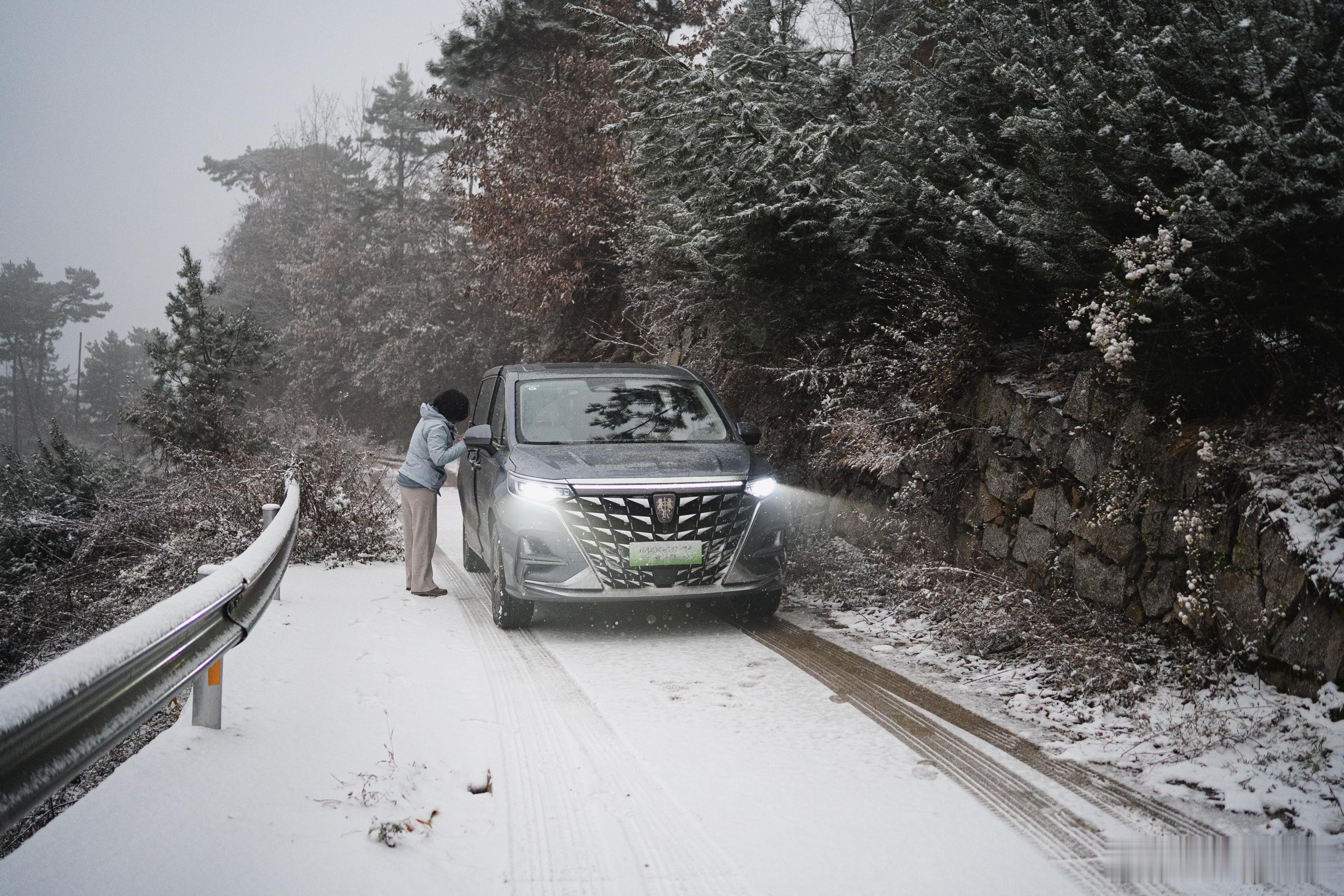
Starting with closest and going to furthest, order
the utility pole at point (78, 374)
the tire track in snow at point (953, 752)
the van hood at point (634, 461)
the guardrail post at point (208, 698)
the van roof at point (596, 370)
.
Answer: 1. the tire track in snow at point (953, 752)
2. the guardrail post at point (208, 698)
3. the van hood at point (634, 461)
4. the van roof at point (596, 370)
5. the utility pole at point (78, 374)

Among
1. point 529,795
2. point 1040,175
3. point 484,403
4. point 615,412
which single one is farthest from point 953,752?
point 484,403

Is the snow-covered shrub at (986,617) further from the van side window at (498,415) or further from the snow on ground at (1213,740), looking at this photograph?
the van side window at (498,415)

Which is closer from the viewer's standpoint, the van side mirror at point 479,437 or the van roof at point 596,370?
the van side mirror at point 479,437

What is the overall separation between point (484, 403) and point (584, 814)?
6.28m

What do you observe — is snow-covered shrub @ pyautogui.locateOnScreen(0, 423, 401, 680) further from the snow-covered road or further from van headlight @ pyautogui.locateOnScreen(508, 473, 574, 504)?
the snow-covered road

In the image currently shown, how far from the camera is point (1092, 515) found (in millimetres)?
5762

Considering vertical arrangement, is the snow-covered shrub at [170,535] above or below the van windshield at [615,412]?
below

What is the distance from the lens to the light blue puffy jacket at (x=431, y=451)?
8.17m

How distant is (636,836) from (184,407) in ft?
67.8

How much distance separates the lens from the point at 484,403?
9.40m

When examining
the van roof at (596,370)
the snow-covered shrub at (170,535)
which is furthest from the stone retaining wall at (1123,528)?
the snow-covered shrub at (170,535)

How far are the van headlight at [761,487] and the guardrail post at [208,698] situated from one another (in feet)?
12.5

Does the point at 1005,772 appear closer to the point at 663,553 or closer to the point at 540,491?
the point at 663,553

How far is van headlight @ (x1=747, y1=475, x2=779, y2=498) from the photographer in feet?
21.9
